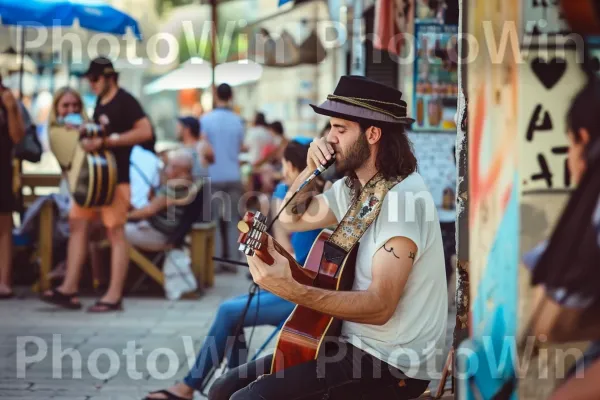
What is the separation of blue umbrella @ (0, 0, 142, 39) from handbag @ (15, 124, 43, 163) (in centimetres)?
132

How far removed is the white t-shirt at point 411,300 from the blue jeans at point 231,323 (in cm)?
144

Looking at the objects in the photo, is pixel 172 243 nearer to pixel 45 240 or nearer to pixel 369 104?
pixel 45 240

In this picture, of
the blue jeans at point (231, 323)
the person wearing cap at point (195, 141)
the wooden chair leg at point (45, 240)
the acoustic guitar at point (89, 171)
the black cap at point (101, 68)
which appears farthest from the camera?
the person wearing cap at point (195, 141)

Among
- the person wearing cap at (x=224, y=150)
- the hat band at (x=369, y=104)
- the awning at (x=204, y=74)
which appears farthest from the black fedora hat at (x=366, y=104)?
the awning at (x=204, y=74)

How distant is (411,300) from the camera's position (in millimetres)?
3650

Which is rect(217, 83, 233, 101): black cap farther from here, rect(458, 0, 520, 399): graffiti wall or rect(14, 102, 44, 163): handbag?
rect(458, 0, 520, 399): graffiti wall

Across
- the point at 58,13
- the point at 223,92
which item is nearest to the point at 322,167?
the point at 58,13

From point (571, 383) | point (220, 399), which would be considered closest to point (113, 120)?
point (220, 399)

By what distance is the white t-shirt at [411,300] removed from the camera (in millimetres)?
3621

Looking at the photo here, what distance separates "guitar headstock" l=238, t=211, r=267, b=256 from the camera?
133 inches

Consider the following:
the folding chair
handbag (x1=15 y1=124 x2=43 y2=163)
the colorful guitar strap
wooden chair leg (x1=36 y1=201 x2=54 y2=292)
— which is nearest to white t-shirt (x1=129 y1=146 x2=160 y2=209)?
the folding chair

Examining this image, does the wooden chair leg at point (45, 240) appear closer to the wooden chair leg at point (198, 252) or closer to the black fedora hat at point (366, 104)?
the wooden chair leg at point (198, 252)

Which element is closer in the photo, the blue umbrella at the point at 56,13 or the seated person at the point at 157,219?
the seated person at the point at 157,219

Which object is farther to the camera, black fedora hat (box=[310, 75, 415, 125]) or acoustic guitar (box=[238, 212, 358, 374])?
black fedora hat (box=[310, 75, 415, 125])
